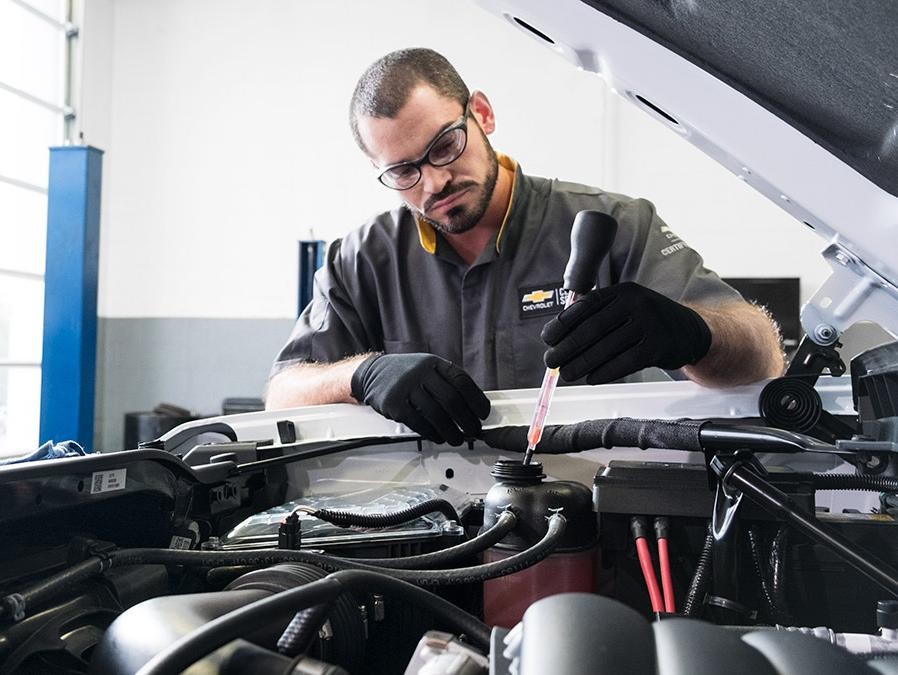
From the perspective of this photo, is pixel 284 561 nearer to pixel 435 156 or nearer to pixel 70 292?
pixel 435 156

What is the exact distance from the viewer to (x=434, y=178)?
160 centimetres

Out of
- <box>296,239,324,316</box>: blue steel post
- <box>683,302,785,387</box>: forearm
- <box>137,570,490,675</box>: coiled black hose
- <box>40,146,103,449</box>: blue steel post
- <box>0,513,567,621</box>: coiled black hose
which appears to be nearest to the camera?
<box>137,570,490,675</box>: coiled black hose

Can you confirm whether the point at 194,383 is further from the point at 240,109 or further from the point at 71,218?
the point at 240,109

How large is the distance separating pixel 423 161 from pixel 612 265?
49 centimetres

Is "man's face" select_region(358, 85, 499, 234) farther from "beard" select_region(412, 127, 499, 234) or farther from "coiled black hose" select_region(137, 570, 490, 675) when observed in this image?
"coiled black hose" select_region(137, 570, 490, 675)

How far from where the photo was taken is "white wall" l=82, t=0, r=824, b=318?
4672 mm

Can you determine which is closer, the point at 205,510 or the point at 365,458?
the point at 205,510

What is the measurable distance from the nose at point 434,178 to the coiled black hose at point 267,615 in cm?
112

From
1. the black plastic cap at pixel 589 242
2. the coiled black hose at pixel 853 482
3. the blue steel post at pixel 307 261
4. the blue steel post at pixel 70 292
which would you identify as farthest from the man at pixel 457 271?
the blue steel post at pixel 70 292

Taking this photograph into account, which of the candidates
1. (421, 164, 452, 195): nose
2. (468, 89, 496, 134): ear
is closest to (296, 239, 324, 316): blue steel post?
(468, 89, 496, 134): ear

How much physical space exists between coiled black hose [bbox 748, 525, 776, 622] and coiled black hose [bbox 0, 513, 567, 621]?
0.19 metres

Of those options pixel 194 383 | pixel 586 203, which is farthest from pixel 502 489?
pixel 194 383

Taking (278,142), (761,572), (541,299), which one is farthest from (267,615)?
(278,142)

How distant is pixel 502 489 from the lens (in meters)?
0.81
